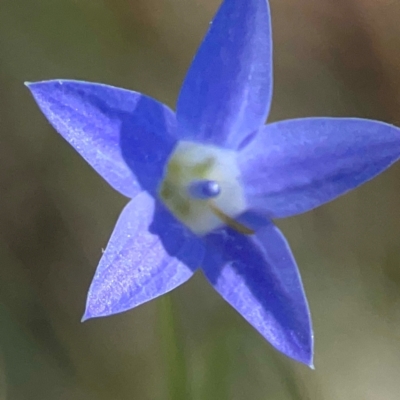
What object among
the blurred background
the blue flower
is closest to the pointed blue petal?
the blue flower

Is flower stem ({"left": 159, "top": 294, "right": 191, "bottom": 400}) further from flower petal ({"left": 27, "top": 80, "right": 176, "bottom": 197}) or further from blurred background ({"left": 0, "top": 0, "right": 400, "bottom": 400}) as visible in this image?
flower petal ({"left": 27, "top": 80, "right": 176, "bottom": 197})

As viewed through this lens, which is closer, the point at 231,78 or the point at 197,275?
the point at 231,78

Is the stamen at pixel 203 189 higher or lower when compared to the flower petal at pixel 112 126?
lower

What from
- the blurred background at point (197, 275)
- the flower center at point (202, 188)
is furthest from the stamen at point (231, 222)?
the blurred background at point (197, 275)

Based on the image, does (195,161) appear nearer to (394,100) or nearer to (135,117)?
(135,117)

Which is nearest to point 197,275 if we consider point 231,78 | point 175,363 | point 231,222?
point 175,363

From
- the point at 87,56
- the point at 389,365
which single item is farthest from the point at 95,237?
the point at 389,365

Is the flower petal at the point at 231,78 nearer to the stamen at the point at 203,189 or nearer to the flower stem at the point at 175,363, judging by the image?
the stamen at the point at 203,189

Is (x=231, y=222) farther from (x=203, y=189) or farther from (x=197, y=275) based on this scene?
(x=197, y=275)
